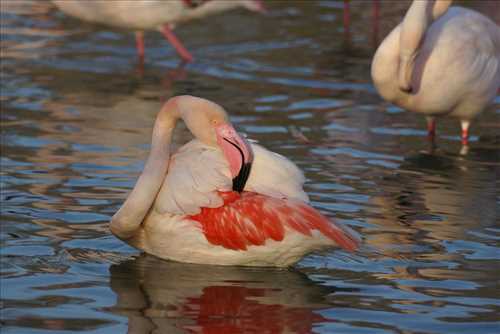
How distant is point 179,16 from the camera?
12.0 meters

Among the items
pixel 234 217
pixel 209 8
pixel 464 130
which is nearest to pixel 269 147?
pixel 464 130

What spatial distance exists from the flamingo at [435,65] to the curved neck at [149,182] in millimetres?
2563

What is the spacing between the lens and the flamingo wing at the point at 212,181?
6008 mm

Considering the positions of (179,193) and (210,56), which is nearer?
(179,193)

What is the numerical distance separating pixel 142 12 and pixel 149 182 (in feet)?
18.8

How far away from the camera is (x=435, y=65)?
335 inches

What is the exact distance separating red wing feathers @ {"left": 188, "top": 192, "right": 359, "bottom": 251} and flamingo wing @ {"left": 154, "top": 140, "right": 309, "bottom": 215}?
0.14 ft

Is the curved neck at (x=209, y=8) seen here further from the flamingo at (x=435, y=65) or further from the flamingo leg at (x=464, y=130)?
the flamingo leg at (x=464, y=130)

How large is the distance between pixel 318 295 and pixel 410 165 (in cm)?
281

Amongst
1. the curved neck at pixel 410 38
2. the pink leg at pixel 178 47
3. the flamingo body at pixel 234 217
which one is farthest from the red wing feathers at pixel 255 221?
the pink leg at pixel 178 47

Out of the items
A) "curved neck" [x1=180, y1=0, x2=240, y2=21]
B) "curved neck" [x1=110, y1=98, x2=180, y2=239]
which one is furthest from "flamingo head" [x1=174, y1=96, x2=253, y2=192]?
"curved neck" [x1=180, y1=0, x2=240, y2=21]

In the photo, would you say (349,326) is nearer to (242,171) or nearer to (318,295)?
(318,295)

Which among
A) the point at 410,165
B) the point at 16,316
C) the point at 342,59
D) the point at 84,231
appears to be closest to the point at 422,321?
the point at 16,316

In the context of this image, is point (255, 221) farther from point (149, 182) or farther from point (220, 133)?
point (149, 182)
